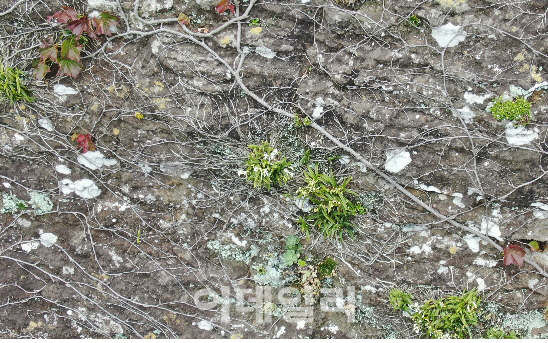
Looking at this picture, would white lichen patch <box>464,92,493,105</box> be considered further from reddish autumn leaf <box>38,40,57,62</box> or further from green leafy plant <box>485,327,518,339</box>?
reddish autumn leaf <box>38,40,57,62</box>

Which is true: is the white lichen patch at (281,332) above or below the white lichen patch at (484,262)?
below

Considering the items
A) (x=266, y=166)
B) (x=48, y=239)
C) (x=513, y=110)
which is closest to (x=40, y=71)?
(x=48, y=239)

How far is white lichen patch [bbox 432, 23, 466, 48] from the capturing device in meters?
2.38

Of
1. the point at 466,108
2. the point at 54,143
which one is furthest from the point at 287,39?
the point at 54,143

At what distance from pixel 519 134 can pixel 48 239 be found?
364 centimetres

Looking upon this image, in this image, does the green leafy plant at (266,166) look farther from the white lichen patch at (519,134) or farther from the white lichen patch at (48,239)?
the white lichen patch at (48,239)

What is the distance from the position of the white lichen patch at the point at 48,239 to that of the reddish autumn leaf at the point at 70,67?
1334mm

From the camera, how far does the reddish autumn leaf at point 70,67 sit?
2523 millimetres

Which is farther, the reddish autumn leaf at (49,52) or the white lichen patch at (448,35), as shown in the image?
the reddish autumn leaf at (49,52)

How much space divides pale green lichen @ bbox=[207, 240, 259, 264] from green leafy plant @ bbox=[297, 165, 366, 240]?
1.57 ft

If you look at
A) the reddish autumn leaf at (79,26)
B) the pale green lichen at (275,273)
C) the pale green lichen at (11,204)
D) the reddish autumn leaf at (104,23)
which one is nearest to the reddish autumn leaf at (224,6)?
the reddish autumn leaf at (104,23)

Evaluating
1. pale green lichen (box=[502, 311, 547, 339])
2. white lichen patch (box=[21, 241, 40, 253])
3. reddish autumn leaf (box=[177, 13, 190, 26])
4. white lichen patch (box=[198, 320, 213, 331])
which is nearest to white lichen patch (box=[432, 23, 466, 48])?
reddish autumn leaf (box=[177, 13, 190, 26])

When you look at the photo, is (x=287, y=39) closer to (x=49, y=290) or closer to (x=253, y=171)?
(x=253, y=171)

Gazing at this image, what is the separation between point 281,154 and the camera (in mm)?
2680
